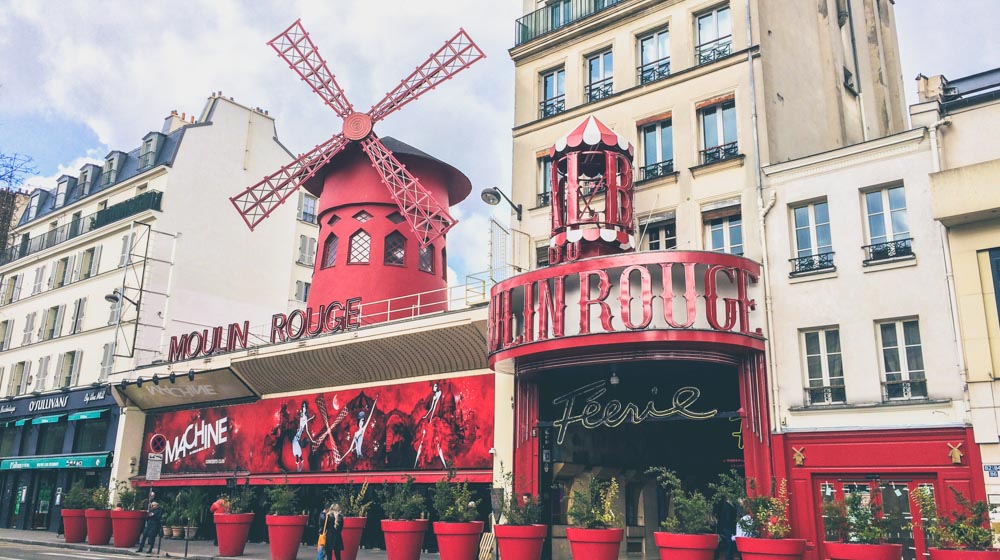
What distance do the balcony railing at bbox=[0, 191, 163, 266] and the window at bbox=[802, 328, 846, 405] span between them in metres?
21.3

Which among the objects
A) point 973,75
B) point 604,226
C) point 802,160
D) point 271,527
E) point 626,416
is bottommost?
point 271,527

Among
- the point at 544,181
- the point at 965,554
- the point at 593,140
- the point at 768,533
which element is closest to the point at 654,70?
the point at 593,140

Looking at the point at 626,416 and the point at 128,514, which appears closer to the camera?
the point at 626,416

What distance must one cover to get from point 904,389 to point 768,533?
291cm

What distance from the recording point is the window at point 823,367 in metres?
12.8

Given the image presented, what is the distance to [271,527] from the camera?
15328 mm

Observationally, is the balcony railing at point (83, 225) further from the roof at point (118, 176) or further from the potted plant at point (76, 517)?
the potted plant at point (76, 517)

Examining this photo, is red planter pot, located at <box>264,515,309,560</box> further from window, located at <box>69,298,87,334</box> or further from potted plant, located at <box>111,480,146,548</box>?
window, located at <box>69,298,87,334</box>

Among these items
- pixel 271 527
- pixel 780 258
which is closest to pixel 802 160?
pixel 780 258

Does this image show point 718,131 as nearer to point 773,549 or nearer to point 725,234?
point 725,234

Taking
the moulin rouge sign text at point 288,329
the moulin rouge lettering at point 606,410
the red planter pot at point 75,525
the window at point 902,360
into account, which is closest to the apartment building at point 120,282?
the moulin rouge sign text at point 288,329

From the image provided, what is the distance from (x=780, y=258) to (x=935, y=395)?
3.15m

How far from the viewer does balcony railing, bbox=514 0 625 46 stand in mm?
17755

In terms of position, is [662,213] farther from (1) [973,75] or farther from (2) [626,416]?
(1) [973,75]
